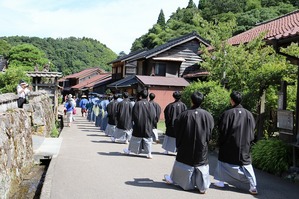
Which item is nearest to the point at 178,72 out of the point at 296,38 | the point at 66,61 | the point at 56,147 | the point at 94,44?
the point at 56,147

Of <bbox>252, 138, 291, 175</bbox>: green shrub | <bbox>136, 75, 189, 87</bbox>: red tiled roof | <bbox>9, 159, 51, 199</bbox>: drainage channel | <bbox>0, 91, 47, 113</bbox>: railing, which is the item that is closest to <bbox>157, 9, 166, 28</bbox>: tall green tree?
<bbox>136, 75, 189, 87</bbox>: red tiled roof

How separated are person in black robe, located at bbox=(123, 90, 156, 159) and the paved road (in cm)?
34

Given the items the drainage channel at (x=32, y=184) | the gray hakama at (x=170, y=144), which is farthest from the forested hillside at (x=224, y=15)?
the drainage channel at (x=32, y=184)

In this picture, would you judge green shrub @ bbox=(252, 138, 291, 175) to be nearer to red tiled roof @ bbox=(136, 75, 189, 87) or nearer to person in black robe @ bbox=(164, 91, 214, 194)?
person in black robe @ bbox=(164, 91, 214, 194)

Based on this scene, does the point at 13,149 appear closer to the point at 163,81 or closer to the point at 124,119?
the point at 124,119

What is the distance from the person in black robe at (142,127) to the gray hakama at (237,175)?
362 centimetres

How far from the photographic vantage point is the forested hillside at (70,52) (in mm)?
96938

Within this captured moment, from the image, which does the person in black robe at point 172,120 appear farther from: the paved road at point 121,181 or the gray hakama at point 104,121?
the gray hakama at point 104,121

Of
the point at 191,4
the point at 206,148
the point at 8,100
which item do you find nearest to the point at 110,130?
the point at 8,100

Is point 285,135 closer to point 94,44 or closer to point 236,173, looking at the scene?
point 236,173

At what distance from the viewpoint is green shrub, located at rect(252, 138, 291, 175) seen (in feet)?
28.5

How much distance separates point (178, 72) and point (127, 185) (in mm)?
26270

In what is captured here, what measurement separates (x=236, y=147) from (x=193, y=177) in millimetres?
1001

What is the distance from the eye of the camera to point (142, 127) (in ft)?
34.2
